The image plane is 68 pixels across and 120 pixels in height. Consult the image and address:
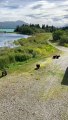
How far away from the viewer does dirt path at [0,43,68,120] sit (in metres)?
21.0

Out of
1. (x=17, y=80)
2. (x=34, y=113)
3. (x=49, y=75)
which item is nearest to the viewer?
(x=34, y=113)

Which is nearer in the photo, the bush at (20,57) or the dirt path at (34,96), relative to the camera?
the dirt path at (34,96)

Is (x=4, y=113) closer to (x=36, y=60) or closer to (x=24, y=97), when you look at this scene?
(x=24, y=97)

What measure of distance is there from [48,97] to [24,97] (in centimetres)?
198

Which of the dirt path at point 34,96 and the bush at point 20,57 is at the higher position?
the dirt path at point 34,96

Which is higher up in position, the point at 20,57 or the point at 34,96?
the point at 34,96

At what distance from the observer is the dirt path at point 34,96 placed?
2095cm

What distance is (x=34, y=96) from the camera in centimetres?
2569

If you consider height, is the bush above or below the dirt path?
below

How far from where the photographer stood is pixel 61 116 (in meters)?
20.6

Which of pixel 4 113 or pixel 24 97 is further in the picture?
pixel 24 97

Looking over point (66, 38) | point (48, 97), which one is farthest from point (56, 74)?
point (66, 38)

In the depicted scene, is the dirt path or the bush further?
the bush

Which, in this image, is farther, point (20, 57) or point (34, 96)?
point (20, 57)
